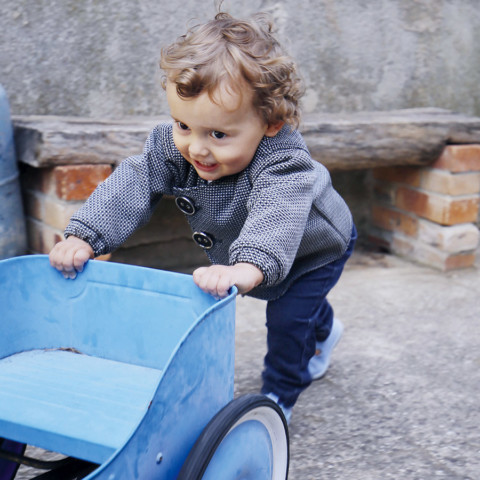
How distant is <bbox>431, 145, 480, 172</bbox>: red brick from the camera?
2.82 metres

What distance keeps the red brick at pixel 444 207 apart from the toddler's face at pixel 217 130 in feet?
5.65

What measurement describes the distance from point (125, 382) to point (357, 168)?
183cm

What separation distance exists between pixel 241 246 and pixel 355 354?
42.0 inches

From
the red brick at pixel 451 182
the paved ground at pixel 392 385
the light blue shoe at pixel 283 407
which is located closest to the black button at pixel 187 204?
the light blue shoe at pixel 283 407

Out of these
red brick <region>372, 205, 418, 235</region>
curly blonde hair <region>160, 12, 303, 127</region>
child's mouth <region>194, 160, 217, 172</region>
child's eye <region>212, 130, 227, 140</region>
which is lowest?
red brick <region>372, 205, 418, 235</region>

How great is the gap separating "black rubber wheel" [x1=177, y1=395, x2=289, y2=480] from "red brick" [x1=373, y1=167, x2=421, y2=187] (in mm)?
2024

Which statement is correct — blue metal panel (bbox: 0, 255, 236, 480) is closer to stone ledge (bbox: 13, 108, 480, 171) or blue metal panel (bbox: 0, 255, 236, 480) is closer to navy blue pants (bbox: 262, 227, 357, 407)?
navy blue pants (bbox: 262, 227, 357, 407)

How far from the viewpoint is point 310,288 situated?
160 cm

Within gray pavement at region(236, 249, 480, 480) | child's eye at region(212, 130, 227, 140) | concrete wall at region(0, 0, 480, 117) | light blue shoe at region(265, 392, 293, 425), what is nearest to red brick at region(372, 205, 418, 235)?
gray pavement at region(236, 249, 480, 480)

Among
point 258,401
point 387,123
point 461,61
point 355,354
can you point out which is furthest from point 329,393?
point 461,61

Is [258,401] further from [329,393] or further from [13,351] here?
[329,393]

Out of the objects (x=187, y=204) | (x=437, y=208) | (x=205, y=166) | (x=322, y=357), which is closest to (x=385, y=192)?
(x=437, y=208)

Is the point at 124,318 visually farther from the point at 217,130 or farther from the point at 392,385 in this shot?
the point at 392,385

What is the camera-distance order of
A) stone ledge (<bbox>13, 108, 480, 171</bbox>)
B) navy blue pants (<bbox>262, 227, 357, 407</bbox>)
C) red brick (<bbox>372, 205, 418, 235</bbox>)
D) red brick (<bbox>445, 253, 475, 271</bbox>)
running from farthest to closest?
red brick (<bbox>372, 205, 418, 235</bbox>)
red brick (<bbox>445, 253, 475, 271</bbox>)
stone ledge (<bbox>13, 108, 480, 171</bbox>)
navy blue pants (<bbox>262, 227, 357, 407</bbox>)
